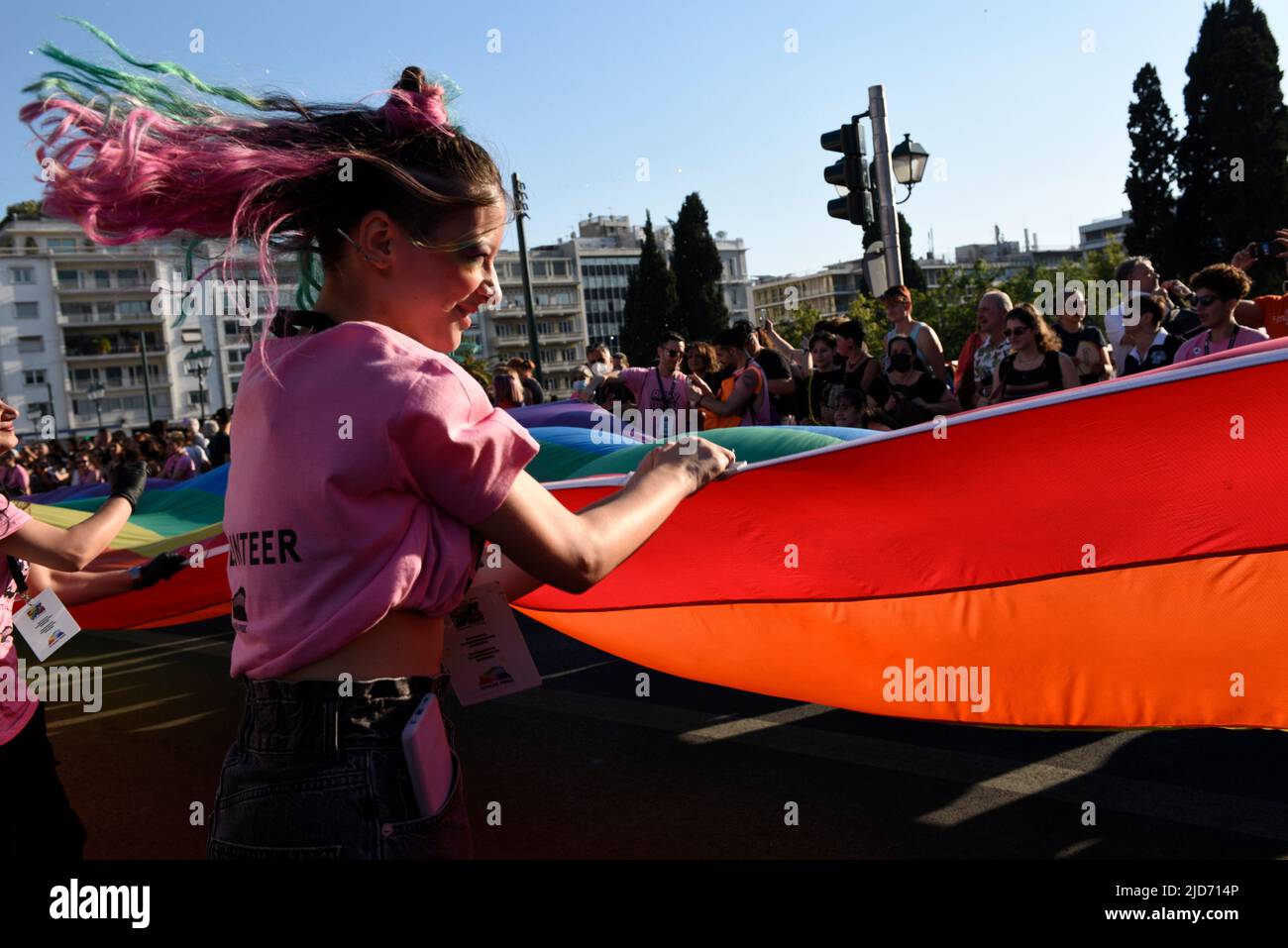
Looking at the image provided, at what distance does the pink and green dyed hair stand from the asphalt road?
10.6 ft

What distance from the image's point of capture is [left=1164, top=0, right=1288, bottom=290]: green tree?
45.0 meters

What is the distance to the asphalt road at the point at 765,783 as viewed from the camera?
171 inches

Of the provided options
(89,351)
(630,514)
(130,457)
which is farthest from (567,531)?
(89,351)

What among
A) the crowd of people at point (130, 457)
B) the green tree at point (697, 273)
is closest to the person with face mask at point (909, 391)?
the crowd of people at point (130, 457)

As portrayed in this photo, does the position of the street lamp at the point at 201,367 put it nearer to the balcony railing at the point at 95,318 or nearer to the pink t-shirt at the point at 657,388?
the pink t-shirt at the point at 657,388

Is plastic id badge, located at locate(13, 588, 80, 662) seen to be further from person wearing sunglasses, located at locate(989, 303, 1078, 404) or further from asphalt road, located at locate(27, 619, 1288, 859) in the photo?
person wearing sunglasses, located at locate(989, 303, 1078, 404)

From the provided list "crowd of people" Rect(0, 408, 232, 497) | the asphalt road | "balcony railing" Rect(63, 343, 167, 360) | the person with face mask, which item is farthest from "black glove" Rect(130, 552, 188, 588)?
"balcony railing" Rect(63, 343, 167, 360)

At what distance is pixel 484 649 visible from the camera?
2.03 metres

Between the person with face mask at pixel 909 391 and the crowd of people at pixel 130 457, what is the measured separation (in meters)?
4.36

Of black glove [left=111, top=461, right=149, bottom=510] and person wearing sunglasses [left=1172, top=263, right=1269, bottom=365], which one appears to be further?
person wearing sunglasses [left=1172, top=263, right=1269, bottom=365]

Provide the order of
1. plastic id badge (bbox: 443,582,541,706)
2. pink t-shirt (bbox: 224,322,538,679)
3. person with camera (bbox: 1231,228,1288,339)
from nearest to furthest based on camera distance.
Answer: pink t-shirt (bbox: 224,322,538,679)
plastic id badge (bbox: 443,582,541,706)
person with camera (bbox: 1231,228,1288,339)

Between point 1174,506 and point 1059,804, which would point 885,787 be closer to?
point 1059,804

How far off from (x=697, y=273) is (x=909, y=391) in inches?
2900
